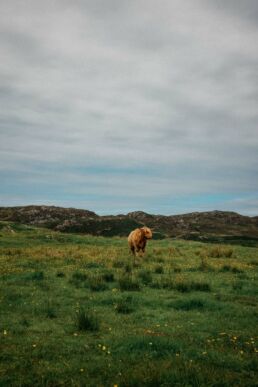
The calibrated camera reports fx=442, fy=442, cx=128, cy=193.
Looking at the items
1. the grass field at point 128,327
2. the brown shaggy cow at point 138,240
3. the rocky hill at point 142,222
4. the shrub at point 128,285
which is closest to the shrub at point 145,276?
the grass field at point 128,327

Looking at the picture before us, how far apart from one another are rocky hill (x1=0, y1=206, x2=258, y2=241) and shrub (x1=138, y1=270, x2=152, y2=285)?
40586 mm

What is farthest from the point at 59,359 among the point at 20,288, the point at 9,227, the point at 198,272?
the point at 9,227

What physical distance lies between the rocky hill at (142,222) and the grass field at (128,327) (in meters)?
42.0

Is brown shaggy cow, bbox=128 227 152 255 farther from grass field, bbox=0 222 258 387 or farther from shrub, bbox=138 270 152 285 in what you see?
shrub, bbox=138 270 152 285

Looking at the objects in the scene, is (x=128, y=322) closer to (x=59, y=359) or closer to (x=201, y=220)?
(x=59, y=359)

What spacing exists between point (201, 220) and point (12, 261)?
9086 centimetres

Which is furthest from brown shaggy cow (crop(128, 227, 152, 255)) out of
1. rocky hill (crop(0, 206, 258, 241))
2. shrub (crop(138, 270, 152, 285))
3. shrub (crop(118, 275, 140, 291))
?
rocky hill (crop(0, 206, 258, 241))

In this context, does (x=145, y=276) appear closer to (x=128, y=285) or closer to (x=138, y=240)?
(x=128, y=285)

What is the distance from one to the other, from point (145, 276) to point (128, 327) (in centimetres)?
690

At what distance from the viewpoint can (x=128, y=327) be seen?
1085cm

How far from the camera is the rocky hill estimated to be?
2717 inches

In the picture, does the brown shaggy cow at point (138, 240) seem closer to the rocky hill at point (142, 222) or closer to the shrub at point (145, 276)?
the shrub at point (145, 276)

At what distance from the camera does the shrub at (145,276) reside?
1708cm

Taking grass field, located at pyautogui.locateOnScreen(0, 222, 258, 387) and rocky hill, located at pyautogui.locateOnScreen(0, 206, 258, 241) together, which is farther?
rocky hill, located at pyautogui.locateOnScreen(0, 206, 258, 241)
